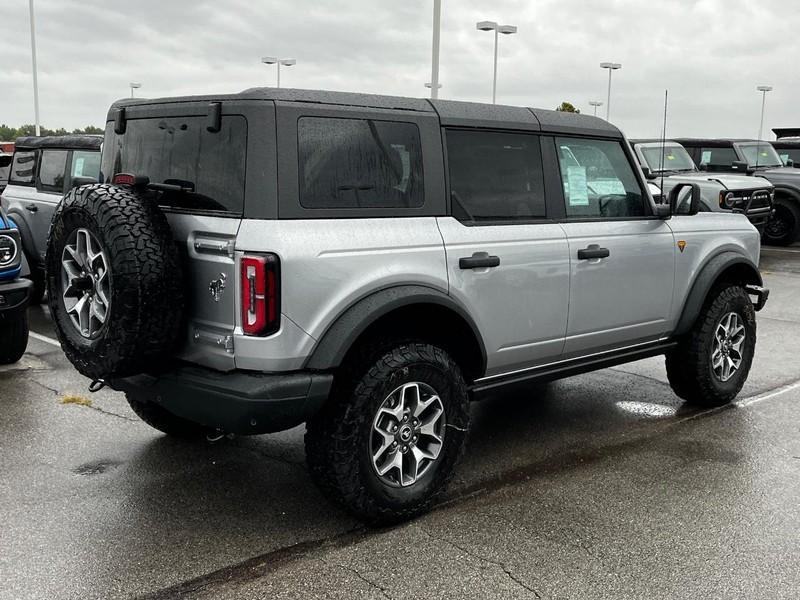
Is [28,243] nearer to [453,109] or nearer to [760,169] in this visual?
[453,109]

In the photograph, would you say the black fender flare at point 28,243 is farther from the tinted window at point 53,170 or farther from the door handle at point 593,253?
the door handle at point 593,253

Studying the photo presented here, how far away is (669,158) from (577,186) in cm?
1126

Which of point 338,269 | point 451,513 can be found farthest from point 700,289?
point 338,269

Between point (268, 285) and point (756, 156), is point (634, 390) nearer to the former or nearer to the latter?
point (268, 285)

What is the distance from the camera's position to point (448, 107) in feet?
13.8

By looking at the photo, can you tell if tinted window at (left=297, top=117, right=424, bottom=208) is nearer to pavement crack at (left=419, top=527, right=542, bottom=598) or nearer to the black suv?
pavement crack at (left=419, top=527, right=542, bottom=598)

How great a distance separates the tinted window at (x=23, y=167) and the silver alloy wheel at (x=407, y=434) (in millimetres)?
7469

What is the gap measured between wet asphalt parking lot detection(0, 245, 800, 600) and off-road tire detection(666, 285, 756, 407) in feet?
0.46

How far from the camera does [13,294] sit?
6320 mm

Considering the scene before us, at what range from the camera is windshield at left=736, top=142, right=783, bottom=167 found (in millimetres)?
17000

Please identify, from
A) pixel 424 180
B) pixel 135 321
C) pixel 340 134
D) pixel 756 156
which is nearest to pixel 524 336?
pixel 424 180

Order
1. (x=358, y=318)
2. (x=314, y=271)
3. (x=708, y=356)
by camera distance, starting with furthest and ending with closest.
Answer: (x=708, y=356) < (x=358, y=318) < (x=314, y=271)

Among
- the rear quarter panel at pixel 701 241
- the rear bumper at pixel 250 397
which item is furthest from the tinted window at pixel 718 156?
the rear bumper at pixel 250 397

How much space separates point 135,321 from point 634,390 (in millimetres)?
4101
